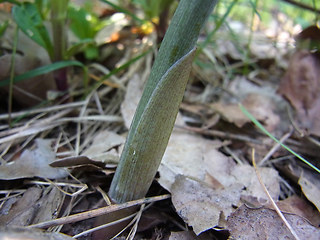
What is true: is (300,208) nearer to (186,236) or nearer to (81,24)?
(186,236)

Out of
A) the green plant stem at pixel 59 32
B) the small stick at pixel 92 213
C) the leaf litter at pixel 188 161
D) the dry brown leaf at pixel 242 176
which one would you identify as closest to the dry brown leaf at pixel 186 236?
the leaf litter at pixel 188 161

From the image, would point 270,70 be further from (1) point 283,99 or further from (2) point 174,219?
(2) point 174,219

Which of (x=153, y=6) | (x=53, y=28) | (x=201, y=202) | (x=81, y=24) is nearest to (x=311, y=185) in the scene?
(x=201, y=202)

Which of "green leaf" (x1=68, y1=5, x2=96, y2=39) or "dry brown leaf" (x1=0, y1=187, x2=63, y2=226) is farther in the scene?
"green leaf" (x1=68, y1=5, x2=96, y2=39)

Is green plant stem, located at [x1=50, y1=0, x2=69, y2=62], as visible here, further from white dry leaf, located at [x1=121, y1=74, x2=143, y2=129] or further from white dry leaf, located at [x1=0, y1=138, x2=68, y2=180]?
white dry leaf, located at [x1=0, y1=138, x2=68, y2=180]

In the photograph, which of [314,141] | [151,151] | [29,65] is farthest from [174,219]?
[29,65]

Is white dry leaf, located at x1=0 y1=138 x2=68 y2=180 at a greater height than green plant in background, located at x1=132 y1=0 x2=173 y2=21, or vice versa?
green plant in background, located at x1=132 y1=0 x2=173 y2=21

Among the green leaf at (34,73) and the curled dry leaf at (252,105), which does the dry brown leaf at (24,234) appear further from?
the curled dry leaf at (252,105)

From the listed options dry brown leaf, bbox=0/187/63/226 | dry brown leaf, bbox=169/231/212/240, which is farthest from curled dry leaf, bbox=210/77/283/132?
dry brown leaf, bbox=0/187/63/226
